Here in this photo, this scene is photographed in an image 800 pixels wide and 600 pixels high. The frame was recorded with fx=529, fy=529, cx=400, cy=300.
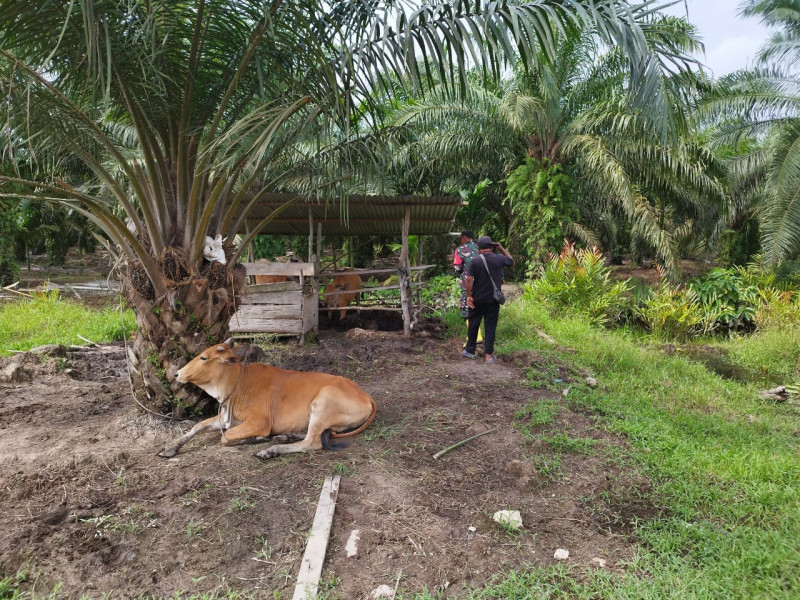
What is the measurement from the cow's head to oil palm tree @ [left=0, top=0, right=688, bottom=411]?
404 millimetres

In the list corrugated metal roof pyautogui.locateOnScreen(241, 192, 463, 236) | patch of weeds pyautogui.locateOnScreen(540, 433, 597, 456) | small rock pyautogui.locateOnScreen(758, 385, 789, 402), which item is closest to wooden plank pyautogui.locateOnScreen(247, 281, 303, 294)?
corrugated metal roof pyautogui.locateOnScreen(241, 192, 463, 236)

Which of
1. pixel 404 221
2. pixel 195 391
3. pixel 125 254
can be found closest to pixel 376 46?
pixel 125 254

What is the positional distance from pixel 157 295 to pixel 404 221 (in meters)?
5.35

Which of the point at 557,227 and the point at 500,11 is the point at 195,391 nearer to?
the point at 500,11

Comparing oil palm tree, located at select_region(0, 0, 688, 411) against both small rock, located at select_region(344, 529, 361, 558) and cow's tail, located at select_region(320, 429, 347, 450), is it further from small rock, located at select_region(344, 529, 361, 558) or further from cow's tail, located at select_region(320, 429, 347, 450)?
small rock, located at select_region(344, 529, 361, 558)

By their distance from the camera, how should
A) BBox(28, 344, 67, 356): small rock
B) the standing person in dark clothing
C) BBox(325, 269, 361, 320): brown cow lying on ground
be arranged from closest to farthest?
BBox(28, 344, 67, 356): small rock → the standing person in dark clothing → BBox(325, 269, 361, 320): brown cow lying on ground

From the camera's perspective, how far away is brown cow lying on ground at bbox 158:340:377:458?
426 centimetres

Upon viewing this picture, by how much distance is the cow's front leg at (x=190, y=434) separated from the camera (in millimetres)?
4113

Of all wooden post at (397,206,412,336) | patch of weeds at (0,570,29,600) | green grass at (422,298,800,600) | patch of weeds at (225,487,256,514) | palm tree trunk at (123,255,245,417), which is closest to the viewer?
patch of weeds at (0,570,29,600)

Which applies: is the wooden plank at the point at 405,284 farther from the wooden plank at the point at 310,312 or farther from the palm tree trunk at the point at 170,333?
the palm tree trunk at the point at 170,333

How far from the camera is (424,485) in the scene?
12.4 ft

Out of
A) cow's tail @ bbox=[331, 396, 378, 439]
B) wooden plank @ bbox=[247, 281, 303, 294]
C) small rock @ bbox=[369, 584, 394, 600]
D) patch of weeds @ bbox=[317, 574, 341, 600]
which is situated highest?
wooden plank @ bbox=[247, 281, 303, 294]

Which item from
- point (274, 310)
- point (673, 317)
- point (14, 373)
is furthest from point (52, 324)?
point (673, 317)

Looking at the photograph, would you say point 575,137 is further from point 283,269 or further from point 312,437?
point 312,437
